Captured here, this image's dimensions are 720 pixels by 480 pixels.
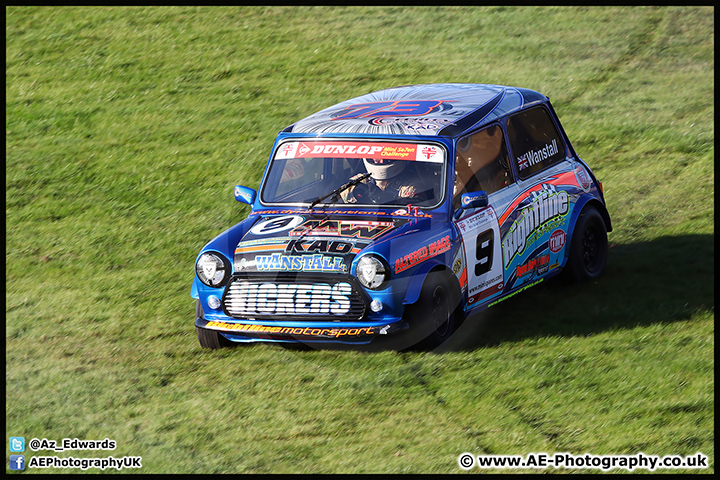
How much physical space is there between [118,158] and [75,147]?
0.91m

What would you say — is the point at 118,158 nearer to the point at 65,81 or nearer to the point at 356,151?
the point at 65,81

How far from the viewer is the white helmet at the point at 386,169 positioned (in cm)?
777

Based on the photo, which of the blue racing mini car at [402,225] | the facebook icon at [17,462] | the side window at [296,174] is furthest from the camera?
the side window at [296,174]

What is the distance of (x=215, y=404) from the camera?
6.64m

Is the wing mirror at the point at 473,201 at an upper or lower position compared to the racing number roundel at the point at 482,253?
upper

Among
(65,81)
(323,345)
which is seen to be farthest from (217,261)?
(65,81)

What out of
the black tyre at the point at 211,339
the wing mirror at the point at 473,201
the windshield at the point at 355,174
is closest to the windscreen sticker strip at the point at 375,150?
the windshield at the point at 355,174

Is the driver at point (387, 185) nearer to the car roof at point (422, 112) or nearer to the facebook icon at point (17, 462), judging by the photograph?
the car roof at point (422, 112)

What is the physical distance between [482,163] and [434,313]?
158 centimetres

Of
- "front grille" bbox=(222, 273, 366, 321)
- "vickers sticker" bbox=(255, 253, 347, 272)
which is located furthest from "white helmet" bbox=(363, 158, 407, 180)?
"front grille" bbox=(222, 273, 366, 321)

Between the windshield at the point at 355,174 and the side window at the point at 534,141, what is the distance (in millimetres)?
1056

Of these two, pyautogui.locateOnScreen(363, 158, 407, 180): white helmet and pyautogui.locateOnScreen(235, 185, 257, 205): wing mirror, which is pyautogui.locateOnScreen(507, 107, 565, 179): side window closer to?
pyautogui.locateOnScreen(363, 158, 407, 180): white helmet

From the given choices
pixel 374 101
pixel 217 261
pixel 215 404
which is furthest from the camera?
pixel 374 101

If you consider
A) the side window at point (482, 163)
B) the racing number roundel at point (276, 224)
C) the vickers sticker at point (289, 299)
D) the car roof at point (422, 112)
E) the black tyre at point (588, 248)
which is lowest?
the black tyre at point (588, 248)
